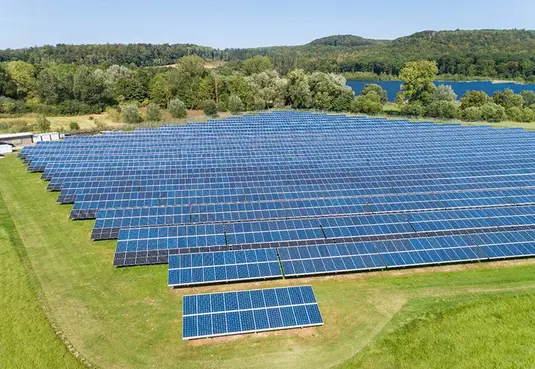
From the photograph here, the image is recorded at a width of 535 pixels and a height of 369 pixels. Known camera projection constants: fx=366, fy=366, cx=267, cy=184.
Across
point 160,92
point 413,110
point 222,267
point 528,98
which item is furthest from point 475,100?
point 222,267

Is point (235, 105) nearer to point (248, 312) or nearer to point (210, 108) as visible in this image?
point (210, 108)

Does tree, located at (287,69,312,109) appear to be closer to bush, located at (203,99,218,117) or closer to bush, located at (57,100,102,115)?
bush, located at (203,99,218,117)

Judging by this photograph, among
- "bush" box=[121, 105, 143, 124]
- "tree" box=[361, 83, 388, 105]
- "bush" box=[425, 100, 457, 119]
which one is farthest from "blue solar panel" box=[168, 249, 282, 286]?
"tree" box=[361, 83, 388, 105]

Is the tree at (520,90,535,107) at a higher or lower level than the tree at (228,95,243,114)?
higher

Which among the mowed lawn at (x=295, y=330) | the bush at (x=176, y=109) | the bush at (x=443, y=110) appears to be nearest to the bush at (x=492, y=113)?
the bush at (x=443, y=110)

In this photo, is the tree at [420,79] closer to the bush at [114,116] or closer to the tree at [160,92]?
the tree at [160,92]

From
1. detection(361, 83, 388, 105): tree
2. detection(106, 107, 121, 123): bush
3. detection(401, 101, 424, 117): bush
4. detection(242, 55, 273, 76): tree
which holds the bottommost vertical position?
detection(106, 107, 121, 123): bush
